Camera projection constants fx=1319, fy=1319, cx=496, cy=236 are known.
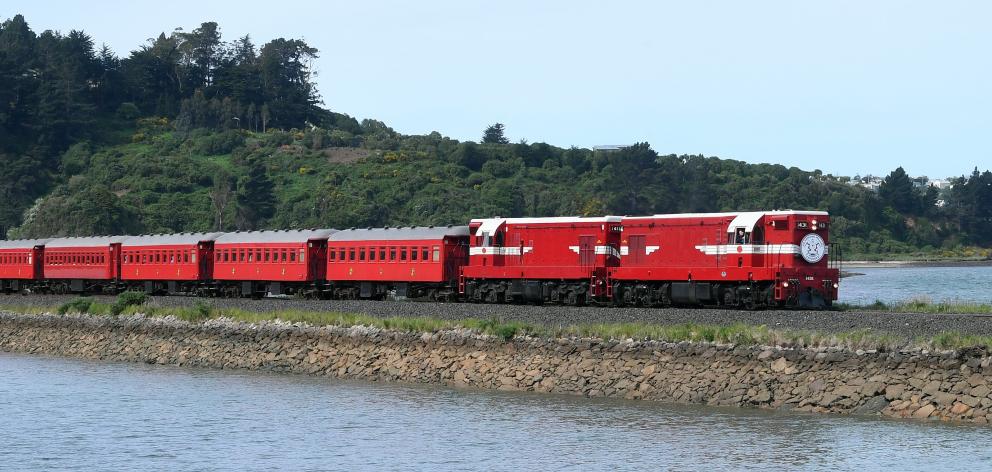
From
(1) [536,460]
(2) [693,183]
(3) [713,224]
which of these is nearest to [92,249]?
(3) [713,224]

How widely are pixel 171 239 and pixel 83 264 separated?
26.0ft

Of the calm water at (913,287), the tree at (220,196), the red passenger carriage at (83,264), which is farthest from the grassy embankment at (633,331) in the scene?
the tree at (220,196)

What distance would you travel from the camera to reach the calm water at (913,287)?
80062 mm

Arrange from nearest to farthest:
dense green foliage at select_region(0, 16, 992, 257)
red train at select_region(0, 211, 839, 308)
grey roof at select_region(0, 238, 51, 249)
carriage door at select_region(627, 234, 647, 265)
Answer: red train at select_region(0, 211, 839, 308), carriage door at select_region(627, 234, 647, 265), grey roof at select_region(0, 238, 51, 249), dense green foliage at select_region(0, 16, 992, 257)

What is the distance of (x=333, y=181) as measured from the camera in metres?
152

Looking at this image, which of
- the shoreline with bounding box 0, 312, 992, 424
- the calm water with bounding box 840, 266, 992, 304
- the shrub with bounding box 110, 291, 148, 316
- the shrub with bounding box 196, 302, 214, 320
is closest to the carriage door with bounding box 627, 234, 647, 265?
the shoreline with bounding box 0, 312, 992, 424

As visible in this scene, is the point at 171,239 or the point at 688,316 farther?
the point at 171,239

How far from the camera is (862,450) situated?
1045 inches

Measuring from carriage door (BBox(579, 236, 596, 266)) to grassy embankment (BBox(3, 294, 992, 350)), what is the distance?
902 centimetres

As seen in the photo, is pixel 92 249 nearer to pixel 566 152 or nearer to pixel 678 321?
pixel 678 321

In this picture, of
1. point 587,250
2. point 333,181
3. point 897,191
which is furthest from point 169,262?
point 897,191

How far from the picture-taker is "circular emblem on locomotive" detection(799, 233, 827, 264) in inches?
1681

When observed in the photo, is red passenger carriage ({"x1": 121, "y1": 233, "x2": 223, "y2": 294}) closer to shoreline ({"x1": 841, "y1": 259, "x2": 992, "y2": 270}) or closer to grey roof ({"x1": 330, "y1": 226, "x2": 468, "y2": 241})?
grey roof ({"x1": 330, "y1": 226, "x2": 468, "y2": 241})

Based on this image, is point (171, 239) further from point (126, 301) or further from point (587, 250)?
point (587, 250)
